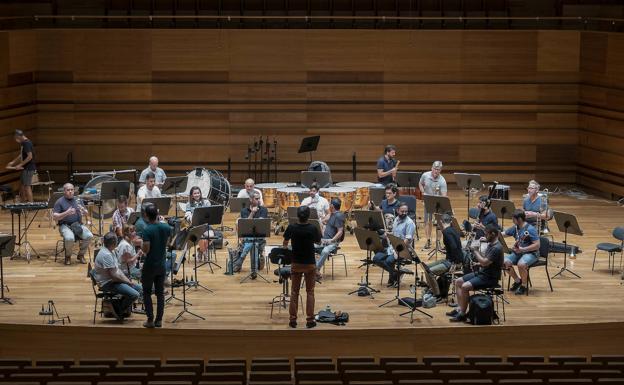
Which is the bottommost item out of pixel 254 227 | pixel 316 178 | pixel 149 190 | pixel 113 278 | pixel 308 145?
pixel 113 278

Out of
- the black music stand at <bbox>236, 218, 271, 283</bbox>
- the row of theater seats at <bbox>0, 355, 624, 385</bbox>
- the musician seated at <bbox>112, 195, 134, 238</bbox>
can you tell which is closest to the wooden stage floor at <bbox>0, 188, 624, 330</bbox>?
the black music stand at <bbox>236, 218, 271, 283</bbox>

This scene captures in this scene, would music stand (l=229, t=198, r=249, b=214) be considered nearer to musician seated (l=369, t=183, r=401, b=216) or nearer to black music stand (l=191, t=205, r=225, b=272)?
black music stand (l=191, t=205, r=225, b=272)

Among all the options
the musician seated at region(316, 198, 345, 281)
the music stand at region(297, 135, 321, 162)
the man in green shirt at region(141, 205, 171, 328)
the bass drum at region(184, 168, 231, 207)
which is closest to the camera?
the man in green shirt at region(141, 205, 171, 328)

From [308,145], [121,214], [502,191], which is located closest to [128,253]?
[121,214]

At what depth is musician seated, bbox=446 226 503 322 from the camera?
1172 centimetres

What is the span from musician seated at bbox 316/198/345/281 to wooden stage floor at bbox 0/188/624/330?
383 millimetres

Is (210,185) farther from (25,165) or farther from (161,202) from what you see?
(25,165)

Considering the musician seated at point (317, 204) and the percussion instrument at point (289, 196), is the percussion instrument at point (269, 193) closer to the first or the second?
the percussion instrument at point (289, 196)

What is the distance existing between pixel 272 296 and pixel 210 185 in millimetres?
4261

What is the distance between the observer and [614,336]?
11.0 m

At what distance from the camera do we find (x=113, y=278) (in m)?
11.7

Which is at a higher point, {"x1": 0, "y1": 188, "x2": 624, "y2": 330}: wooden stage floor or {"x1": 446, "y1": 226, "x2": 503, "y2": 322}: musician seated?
{"x1": 446, "y1": 226, "x2": 503, "y2": 322}: musician seated

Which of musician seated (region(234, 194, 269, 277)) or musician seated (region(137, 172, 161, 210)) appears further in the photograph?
musician seated (region(137, 172, 161, 210))

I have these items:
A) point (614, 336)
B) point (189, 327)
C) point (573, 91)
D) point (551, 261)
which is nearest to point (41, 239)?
point (189, 327)
